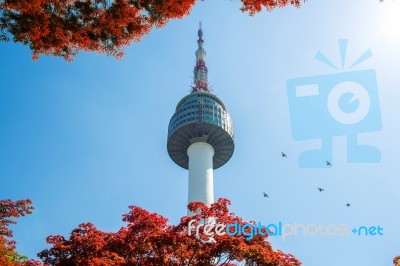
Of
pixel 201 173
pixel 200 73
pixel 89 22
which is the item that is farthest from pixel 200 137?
pixel 89 22

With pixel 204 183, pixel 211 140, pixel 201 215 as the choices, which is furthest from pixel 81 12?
pixel 211 140

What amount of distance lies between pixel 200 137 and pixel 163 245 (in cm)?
5678

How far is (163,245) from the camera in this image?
19359mm

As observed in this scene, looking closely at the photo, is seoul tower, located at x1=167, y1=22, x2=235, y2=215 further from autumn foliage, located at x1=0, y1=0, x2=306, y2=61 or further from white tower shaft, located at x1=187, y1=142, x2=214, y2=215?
autumn foliage, located at x1=0, y1=0, x2=306, y2=61

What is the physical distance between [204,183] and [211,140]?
9.47 metres

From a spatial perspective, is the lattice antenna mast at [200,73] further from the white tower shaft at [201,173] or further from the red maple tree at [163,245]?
the red maple tree at [163,245]

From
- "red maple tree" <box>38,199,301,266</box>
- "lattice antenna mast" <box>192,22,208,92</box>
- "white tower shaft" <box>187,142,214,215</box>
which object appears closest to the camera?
"red maple tree" <box>38,199,301,266</box>

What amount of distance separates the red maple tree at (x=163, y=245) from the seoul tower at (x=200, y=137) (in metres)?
49.5

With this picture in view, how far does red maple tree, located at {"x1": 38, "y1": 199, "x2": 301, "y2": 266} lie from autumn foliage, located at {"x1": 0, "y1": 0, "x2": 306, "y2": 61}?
33.7 ft

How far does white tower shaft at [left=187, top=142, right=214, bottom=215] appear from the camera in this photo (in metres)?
70.4

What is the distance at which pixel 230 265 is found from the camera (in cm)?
2044

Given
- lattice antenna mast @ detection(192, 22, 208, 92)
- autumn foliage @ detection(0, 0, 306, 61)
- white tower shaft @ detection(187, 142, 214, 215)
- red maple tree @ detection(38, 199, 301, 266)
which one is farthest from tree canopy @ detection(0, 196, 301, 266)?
lattice antenna mast @ detection(192, 22, 208, 92)

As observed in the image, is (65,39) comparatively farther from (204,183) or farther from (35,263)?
(204,183)

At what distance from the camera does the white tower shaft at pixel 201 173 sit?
70375 mm
